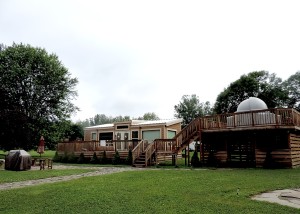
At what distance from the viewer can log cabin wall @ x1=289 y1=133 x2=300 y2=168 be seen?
51.7ft

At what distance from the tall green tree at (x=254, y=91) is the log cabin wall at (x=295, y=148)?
26.8 meters

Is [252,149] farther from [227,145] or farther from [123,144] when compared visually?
[123,144]

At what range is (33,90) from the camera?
88.2ft

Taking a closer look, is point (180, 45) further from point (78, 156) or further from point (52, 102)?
point (52, 102)

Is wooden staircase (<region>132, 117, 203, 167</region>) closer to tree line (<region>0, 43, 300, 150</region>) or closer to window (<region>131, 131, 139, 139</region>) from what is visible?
window (<region>131, 131, 139, 139</region>)

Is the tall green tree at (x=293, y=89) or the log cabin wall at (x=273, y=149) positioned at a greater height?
the tall green tree at (x=293, y=89)

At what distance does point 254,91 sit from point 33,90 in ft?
111

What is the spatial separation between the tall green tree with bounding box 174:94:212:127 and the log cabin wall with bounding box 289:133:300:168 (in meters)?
42.6

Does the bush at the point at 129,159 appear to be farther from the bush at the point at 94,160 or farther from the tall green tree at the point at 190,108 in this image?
the tall green tree at the point at 190,108

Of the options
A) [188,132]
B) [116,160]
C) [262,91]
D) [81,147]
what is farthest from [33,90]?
[262,91]

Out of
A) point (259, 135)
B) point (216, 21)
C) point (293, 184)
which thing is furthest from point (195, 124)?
point (293, 184)

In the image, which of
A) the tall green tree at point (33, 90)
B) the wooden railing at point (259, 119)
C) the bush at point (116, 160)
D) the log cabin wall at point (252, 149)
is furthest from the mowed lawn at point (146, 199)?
the tall green tree at point (33, 90)

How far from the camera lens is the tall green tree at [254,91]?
42719 millimetres

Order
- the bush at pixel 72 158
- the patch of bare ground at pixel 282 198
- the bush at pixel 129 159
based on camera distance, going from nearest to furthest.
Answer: the patch of bare ground at pixel 282 198 < the bush at pixel 129 159 < the bush at pixel 72 158
